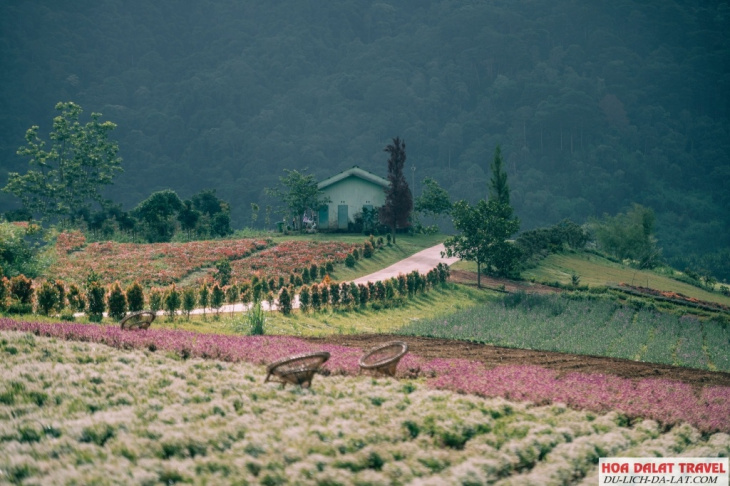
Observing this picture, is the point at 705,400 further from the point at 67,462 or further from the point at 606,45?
the point at 606,45

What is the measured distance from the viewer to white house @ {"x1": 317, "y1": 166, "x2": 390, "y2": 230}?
5109cm

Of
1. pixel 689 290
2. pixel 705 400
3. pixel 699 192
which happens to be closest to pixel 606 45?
pixel 699 192

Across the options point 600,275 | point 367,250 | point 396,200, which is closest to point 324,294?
point 367,250

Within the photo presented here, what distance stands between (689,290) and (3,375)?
135 feet

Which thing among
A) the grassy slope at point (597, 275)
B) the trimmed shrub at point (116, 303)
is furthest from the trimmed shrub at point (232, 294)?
the grassy slope at point (597, 275)

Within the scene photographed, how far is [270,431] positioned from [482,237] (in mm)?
26311

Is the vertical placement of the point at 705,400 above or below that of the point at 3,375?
below

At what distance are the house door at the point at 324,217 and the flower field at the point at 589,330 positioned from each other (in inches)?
1001

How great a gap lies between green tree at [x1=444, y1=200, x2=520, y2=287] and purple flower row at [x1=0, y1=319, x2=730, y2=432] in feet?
61.3

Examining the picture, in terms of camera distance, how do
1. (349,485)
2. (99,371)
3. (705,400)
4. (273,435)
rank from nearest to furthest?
(349,485), (273,435), (99,371), (705,400)

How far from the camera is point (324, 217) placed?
52062 mm

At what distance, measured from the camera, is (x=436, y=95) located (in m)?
112

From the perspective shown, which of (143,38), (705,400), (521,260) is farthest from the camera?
(143,38)

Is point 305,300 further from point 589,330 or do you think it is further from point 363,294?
point 589,330
